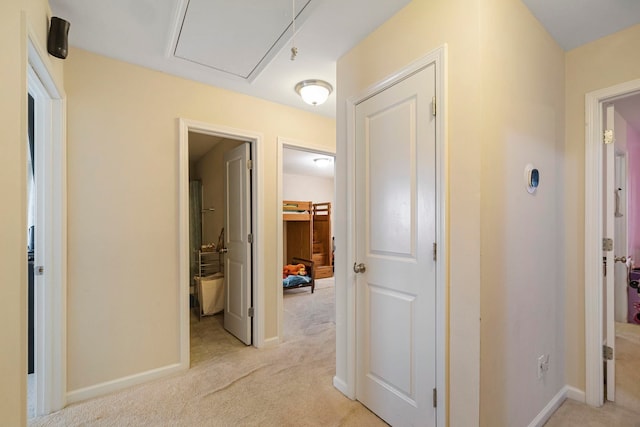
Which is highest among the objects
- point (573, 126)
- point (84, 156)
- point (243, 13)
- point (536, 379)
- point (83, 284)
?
point (243, 13)

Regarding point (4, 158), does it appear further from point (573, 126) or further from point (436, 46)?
point (573, 126)

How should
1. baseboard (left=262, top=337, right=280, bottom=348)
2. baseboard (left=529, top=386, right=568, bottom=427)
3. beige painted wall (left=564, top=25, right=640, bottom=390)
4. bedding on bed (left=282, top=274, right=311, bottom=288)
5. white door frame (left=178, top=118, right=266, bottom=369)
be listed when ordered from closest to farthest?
baseboard (left=529, top=386, right=568, bottom=427), beige painted wall (left=564, top=25, right=640, bottom=390), white door frame (left=178, top=118, right=266, bottom=369), baseboard (left=262, top=337, right=280, bottom=348), bedding on bed (left=282, top=274, right=311, bottom=288)

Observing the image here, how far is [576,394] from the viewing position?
75.1 inches

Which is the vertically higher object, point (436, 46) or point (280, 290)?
point (436, 46)

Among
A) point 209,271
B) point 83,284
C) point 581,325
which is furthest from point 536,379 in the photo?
point 209,271

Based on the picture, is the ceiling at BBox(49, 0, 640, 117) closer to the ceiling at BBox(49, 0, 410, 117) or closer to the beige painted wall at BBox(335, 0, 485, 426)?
the ceiling at BBox(49, 0, 410, 117)

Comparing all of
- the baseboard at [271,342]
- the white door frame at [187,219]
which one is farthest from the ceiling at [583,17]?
the baseboard at [271,342]

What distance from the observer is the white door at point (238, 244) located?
9.23 feet

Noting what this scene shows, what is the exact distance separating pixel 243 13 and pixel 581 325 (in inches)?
112

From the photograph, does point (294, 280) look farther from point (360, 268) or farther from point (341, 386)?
point (360, 268)

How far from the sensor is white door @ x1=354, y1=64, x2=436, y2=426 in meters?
1.47

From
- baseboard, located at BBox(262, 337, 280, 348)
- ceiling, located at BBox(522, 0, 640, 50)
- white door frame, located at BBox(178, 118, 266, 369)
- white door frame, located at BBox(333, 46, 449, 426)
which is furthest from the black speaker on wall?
baseboard, located at BBox(262, 337, 280, 348)

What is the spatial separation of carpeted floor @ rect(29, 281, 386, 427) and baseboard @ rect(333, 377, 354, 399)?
3 cm

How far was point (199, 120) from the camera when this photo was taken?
243 centimetres
